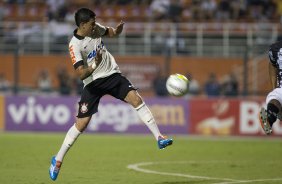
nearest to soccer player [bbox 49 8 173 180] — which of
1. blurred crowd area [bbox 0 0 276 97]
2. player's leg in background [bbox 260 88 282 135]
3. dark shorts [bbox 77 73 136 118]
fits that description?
dark shorts [bbox 77 73 136 118]

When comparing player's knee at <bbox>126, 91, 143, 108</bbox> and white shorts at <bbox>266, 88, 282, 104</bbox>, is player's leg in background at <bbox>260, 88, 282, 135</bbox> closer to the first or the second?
white shorts at <bbox>266, 88, 282, 104</bbox>

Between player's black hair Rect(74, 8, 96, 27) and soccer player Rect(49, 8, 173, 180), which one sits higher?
player's black hair Rect(74, 8, 96, 27)

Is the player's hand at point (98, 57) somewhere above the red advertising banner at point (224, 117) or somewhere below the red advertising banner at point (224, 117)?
above

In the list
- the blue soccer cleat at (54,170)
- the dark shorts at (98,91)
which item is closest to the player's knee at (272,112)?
the dark shorts at (98,91)

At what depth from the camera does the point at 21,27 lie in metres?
27.2

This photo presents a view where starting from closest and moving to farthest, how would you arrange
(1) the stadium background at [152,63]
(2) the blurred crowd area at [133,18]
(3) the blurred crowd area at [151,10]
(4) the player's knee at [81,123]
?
1. (4) the player's knee at [81,123]
2. (1) the stadium background at [152,63]
3. (2) the blurred crowd area at [133,18]
4. (3) the blurred crowd area at [151,10]

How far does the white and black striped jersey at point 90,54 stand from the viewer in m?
10.5

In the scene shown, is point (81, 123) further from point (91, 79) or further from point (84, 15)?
point (84, 15)

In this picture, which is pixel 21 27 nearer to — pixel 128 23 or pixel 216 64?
pixel 128 23

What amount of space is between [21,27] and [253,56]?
9377mm

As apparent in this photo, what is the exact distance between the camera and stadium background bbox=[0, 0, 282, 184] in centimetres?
2162

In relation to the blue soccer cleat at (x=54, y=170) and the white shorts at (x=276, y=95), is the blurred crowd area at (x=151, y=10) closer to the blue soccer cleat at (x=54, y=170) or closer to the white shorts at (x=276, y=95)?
the white shorts at (x=276, y=95)

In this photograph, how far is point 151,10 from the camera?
91.6 ft

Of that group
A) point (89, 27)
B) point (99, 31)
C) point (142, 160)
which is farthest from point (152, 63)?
point (89, 27)
